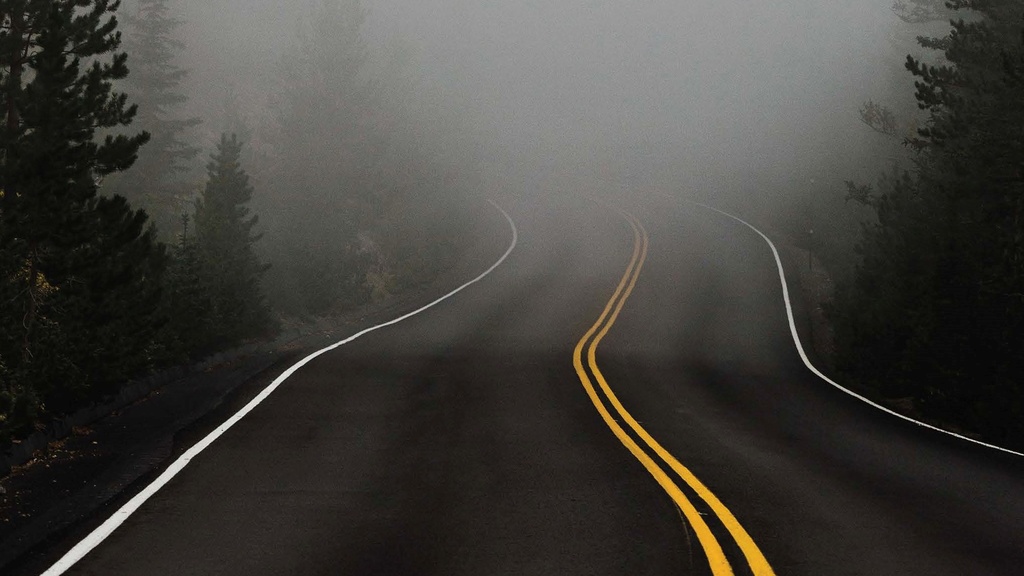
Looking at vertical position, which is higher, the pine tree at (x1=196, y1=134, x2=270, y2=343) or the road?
the pine tree at (x1=196, y1=134, x2=270, y2=343)

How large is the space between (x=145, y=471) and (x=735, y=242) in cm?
3478

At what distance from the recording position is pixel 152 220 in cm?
2859

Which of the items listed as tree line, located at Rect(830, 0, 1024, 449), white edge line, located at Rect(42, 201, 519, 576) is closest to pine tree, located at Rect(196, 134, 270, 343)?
white edge line, located at Rect(42, 201, 519, 576)

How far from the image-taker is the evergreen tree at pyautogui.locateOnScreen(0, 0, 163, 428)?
1227cm

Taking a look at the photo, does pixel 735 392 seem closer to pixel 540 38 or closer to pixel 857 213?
pixel 857 213

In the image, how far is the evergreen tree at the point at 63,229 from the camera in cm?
1227

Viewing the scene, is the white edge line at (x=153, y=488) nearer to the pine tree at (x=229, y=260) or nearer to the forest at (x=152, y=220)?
the forest at (x=152, y=220)

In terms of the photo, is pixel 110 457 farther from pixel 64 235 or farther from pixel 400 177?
pixel 400 177

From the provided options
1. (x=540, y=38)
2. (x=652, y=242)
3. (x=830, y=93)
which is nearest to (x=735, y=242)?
(x=652, y=242)

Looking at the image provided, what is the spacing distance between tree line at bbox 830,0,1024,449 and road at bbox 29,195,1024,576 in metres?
2.15

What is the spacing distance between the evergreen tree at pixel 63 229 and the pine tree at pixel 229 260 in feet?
18.4

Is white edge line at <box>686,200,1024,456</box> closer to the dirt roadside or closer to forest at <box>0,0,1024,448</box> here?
forest at <box>0,0,1024,448</box>

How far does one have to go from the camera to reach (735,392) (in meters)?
15.1

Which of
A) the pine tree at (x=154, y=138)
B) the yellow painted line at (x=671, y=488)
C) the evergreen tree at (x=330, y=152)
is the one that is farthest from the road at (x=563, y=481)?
the pine tree at (x=154, y=138)
